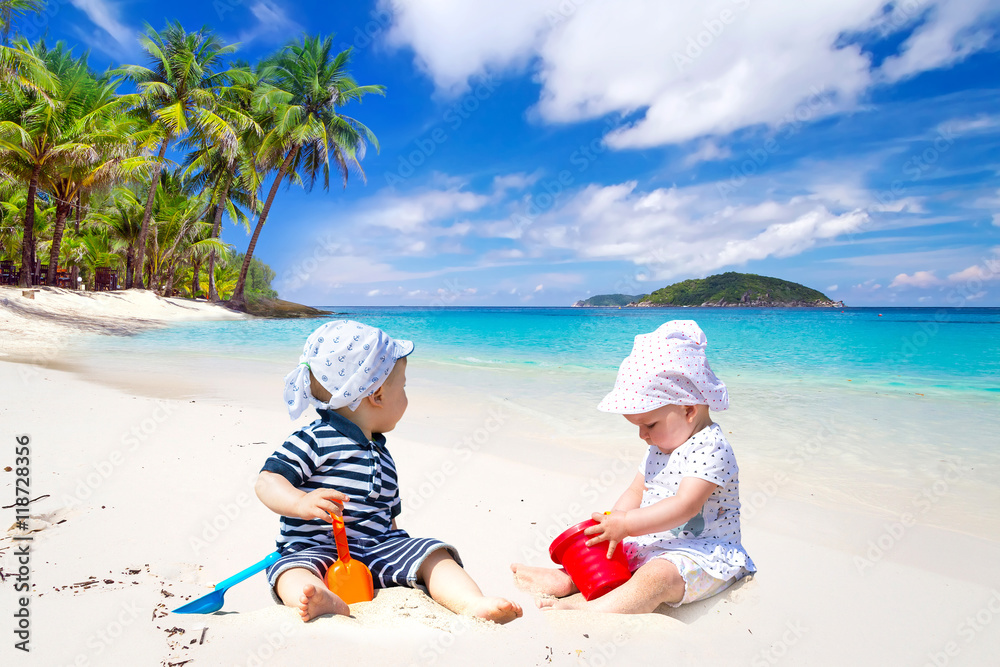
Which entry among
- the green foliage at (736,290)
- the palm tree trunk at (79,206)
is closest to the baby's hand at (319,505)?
the palm tree trunk at (79,206)

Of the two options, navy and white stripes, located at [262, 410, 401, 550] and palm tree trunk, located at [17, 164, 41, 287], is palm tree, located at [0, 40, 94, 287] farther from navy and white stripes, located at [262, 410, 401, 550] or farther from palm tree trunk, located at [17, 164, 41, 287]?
navy and white stripes, located at [262, 410, 401, 550]

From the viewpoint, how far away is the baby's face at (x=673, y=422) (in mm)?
2229

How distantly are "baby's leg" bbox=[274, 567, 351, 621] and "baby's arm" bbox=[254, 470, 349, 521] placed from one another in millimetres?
203

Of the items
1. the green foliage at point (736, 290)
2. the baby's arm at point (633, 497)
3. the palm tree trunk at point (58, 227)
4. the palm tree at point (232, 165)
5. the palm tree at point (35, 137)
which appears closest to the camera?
the baby's arm at point (633, 497)

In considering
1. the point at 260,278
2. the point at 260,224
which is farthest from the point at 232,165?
the point at 260,278

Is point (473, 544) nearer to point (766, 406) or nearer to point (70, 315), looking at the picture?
point (766, 406)

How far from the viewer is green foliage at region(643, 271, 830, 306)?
3558 inches

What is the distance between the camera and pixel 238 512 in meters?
2.92

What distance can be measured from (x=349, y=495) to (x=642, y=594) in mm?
1128

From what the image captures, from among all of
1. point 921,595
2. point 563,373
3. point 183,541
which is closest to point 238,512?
point 183,541

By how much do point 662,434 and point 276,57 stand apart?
34.8 m

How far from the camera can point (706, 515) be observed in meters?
2.22

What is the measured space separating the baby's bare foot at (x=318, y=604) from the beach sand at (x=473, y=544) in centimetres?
4

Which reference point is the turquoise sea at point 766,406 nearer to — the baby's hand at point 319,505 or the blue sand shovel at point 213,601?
the baby's hand at point 319,505
